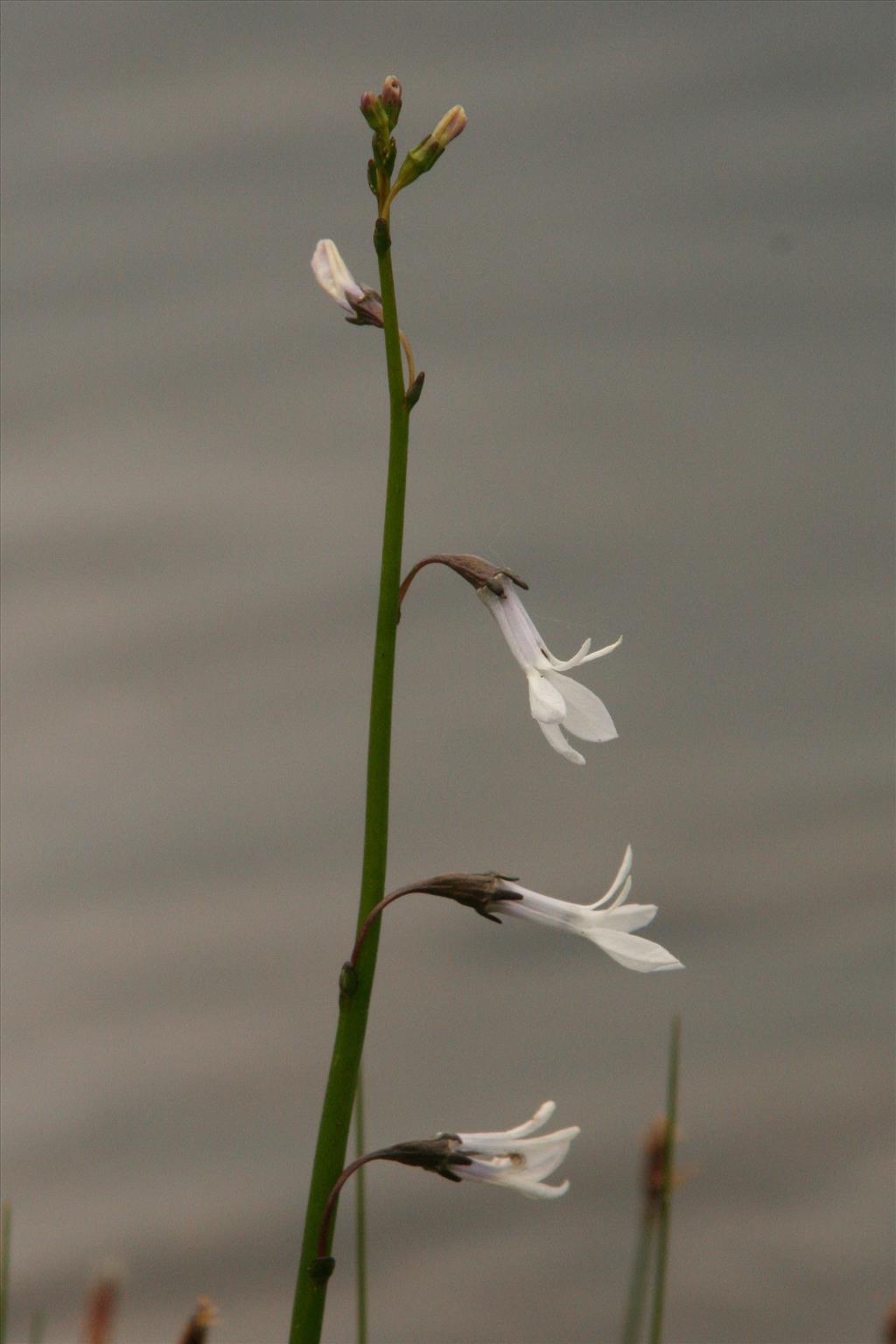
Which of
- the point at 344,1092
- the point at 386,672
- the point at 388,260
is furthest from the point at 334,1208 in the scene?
the point at 388,260

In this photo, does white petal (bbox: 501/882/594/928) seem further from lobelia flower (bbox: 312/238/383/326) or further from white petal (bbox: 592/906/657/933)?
lobelia flower (bbox: 312/238/383/326)

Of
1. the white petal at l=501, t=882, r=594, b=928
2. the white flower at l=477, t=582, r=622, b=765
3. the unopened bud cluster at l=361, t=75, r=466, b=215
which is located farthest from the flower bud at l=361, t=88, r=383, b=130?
the white petal at l=501, t=882, r=594, b=928

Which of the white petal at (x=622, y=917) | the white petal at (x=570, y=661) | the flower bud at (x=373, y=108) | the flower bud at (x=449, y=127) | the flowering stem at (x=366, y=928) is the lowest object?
the flowering stem at (x=366, y=928)

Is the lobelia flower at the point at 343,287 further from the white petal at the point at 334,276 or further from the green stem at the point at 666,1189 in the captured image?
the green stem at the point at 666,1189

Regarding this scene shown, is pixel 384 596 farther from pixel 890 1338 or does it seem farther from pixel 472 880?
pixel 890 1338

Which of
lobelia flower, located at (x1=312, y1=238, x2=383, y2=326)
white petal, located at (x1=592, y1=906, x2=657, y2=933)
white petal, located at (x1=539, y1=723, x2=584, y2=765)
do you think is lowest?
white petal, located at (x1=592, y1=906, x2=657, y2=933)

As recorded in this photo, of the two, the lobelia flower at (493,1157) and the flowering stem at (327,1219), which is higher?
the lobelia flower at (493,1157)

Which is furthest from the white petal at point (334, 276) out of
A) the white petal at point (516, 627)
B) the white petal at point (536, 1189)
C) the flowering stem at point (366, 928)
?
the white petal at point (536, 1189)
